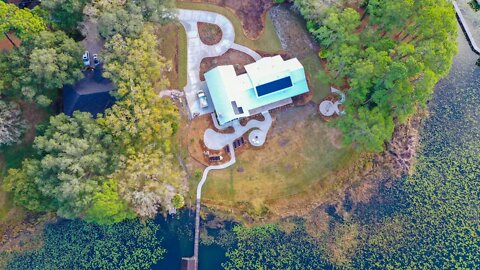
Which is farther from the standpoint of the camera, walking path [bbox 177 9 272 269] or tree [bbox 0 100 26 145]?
walking path [bbox 177 9 272 269]

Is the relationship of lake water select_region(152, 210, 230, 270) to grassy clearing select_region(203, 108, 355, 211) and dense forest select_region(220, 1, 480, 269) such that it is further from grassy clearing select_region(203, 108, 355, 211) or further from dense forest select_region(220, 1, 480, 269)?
grassy clearing select_region(203, 108, 355, 211)

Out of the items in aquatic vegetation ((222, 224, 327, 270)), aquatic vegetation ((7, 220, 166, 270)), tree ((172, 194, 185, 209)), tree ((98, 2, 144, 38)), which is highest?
tree ((98, 2, 144, 38))

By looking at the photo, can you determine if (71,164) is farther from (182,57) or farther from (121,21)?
(182,57)

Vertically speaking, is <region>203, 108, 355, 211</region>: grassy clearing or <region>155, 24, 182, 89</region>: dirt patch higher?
<region>155, 24, 182, 89</region>: dirt patch

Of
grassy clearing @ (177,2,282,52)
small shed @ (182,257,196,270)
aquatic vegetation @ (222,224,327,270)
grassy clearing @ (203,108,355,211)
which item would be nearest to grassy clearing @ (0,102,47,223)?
small shed @ (182,257,196,270)

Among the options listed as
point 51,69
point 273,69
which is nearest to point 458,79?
point 273,69

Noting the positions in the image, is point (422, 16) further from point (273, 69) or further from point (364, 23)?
point (273, 69)
